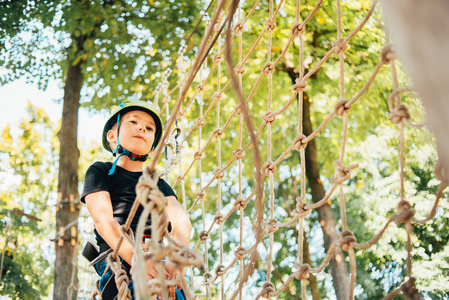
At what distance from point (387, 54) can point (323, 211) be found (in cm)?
407

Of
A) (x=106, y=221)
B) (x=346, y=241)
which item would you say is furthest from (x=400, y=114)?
(x=106, y=221)

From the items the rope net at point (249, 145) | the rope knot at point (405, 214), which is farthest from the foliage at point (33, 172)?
the rope knot at point (405, 214)

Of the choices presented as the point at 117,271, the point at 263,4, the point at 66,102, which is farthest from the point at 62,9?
the point at 117,271

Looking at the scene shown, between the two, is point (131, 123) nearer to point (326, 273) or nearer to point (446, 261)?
point (446, 261)

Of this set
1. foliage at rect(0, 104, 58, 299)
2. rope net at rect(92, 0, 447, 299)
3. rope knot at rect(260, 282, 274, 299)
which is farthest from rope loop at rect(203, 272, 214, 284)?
foliage at rect(0, 104, 58, 299)

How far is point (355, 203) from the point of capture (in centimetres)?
633

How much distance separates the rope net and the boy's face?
0.41 feet

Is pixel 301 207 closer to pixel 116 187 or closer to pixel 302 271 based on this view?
pixel 302 271

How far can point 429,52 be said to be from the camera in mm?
472

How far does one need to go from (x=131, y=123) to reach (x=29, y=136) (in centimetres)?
770

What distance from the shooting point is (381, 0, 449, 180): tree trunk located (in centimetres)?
46

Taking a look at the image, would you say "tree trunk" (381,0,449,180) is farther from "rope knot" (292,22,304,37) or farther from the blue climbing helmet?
the blue climbing helmet

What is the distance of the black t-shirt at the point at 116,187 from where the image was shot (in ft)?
4.96

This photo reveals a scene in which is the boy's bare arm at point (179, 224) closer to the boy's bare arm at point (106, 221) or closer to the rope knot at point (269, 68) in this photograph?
the boy's bare arm at point (106, 221)
